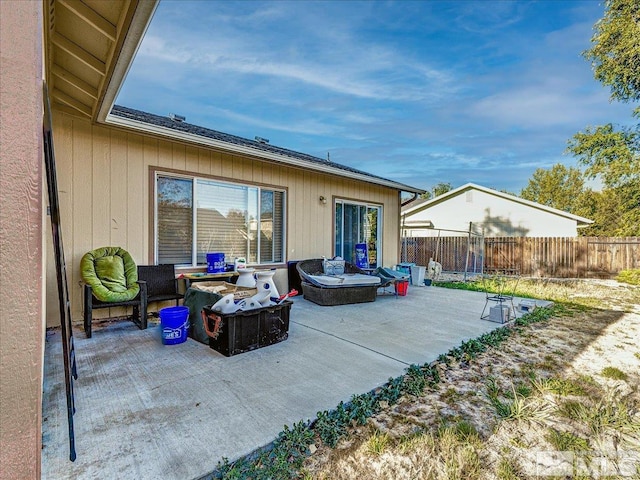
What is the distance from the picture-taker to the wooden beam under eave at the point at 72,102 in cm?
390

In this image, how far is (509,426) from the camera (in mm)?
2320

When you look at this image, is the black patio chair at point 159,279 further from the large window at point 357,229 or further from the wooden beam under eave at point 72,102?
the large window at point 357,229

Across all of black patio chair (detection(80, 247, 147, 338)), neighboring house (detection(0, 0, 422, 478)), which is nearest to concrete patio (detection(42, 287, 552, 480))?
black patio chair (detection(80, 247, 147, 338))

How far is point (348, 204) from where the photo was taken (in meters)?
8.55

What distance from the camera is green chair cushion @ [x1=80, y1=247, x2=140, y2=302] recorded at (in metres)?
4.05

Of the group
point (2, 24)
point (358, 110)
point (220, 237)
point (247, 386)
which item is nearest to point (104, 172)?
point (220, 237)

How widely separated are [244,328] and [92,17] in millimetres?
3141

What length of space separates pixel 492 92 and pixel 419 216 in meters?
7.82

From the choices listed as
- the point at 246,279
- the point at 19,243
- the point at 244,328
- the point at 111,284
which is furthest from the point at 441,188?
the point at 19,243

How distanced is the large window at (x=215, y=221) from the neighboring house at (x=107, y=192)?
→ 0.8 inches

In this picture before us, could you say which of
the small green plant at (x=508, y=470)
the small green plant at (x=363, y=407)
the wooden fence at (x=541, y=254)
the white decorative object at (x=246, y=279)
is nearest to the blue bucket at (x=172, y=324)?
the white decorative object at (x=246, y=279)

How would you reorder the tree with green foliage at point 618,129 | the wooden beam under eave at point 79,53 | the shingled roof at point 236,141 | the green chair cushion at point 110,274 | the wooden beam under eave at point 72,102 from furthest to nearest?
the tree with green foliage at point 618,129
the shingled roof at point 236,141
the green chair cushion at point 110,274
the wooden beam under eave at point 72,102
the wooden beam under eave at point 79,53

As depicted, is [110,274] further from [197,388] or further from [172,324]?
[197,388]

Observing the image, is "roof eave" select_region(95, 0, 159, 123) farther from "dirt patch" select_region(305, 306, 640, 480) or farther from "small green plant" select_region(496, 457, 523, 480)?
"small green plant" select_region(496, 457, 523, 480)
